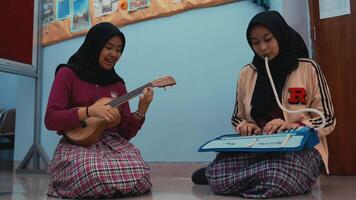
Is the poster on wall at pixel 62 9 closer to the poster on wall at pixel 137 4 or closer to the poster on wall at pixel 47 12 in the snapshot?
the poster on wall at pixel 47 12

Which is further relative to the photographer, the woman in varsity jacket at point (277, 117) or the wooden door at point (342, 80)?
the wooden door at point (342, 80)

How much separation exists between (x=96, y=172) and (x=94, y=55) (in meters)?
0.45

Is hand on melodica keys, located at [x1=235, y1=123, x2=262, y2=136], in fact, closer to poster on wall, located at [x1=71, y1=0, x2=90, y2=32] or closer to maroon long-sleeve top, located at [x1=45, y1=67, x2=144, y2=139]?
maroon long-sleeve top, located at [x1=45, y1=67, x2=144, y2=139]

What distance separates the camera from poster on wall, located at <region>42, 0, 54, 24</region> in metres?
2.80

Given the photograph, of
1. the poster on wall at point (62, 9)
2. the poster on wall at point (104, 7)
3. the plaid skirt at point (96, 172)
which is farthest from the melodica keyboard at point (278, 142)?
the poster on wall at point (62, 9)

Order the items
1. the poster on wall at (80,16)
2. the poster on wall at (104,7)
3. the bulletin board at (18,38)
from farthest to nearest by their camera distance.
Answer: the poster on wall at (80,16) < the poster on wall at (104,7) < the bulletin board at (18,38)

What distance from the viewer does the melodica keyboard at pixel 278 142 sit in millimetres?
1114

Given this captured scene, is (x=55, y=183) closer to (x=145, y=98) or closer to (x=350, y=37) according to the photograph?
(x=145, y=98)

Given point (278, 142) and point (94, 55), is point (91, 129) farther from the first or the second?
point (278, 142)

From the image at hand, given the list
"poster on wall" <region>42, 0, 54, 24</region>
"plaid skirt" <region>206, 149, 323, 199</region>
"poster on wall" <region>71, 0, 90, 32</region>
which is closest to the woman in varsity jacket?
"plaid skirt" <region>206, 149, 323, 199</region>

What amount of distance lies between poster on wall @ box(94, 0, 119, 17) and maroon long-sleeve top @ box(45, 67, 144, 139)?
3.29 ft

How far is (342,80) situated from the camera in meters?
1.86

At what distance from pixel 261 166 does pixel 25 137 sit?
2181 millimetres

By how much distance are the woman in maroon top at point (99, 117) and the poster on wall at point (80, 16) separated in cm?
113
